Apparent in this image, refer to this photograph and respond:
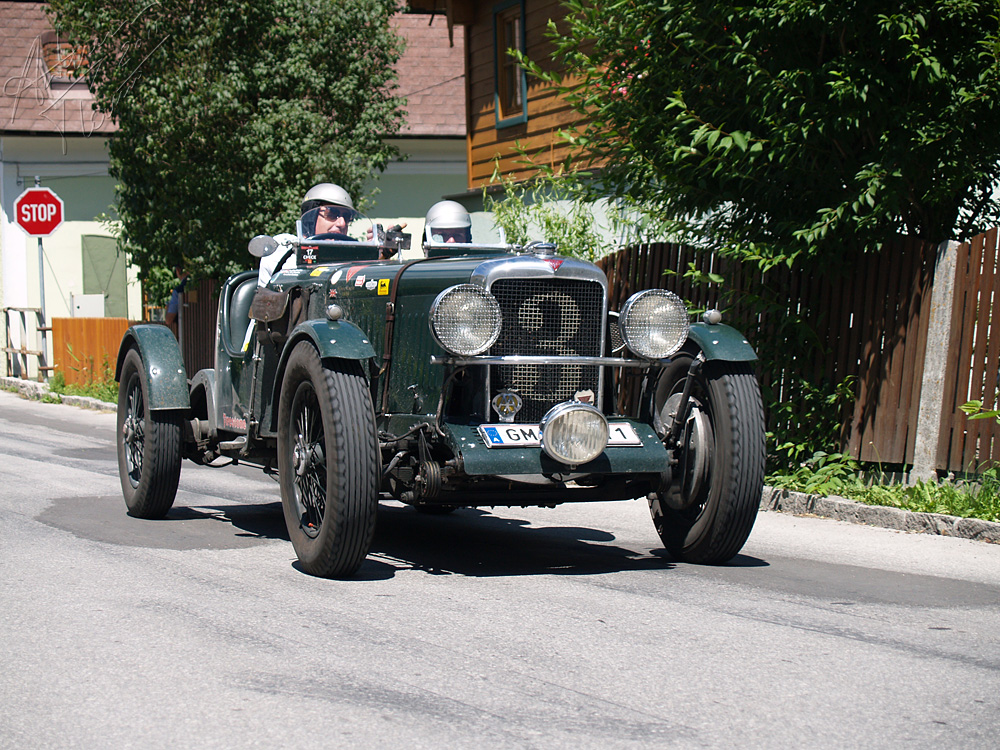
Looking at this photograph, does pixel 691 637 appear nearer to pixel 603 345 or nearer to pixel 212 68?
pixel 603 345

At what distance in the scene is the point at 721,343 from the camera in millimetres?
6027

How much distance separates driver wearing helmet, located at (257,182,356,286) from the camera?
750 cm

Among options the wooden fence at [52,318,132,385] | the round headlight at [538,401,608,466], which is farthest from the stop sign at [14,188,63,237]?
the round headlight at [538,401,608,466]

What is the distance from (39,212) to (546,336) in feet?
51.2

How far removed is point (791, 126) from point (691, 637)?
427 centimetres

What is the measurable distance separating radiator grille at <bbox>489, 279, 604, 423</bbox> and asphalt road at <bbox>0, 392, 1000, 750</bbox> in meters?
0.89

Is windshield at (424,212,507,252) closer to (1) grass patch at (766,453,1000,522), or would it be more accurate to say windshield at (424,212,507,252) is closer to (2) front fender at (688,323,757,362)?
(2) front fender at (688,323,757,362)

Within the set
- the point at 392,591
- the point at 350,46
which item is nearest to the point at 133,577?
the point at 392,591

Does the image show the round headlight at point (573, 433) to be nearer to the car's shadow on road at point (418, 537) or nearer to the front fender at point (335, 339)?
the car's shadow on road at point (418, 537)

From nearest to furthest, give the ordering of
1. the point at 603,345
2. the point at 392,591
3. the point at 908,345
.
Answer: the point at 392,591 < the point at 603,345 < the point at 908,345

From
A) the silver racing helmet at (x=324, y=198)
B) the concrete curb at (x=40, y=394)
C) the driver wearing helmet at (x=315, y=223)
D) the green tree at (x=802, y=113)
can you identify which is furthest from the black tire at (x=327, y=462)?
the concrete curb at (x=40, y=394)

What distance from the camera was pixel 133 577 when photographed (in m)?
5.83

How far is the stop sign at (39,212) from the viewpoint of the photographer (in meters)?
19.4

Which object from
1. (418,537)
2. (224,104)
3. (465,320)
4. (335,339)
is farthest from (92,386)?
(465,320)
